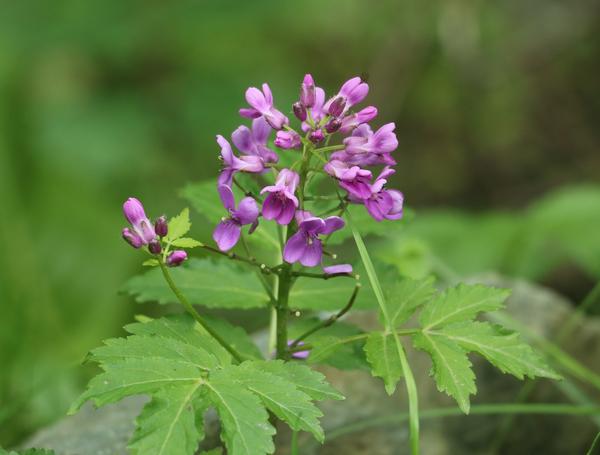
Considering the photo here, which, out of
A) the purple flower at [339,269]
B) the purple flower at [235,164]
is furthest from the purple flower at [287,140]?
the purple flower at [339,269]

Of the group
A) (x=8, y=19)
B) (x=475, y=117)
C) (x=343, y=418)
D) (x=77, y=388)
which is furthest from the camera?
(x=475, y=117)

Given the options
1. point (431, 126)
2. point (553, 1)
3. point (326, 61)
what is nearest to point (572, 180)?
point (431, 126)

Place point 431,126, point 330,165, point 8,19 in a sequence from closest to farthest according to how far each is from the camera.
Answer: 1. point 330,165
2. point 8,19
3. point 431,126

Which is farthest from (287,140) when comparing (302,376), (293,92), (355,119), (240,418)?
(293,92)

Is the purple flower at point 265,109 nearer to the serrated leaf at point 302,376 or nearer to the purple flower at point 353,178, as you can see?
the purple flower at point 353,178

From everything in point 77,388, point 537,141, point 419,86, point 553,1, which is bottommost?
point 77,388

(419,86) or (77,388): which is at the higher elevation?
(419,86)

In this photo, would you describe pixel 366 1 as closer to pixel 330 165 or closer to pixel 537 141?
pixel 537 141

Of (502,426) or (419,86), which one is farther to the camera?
(419,86)
